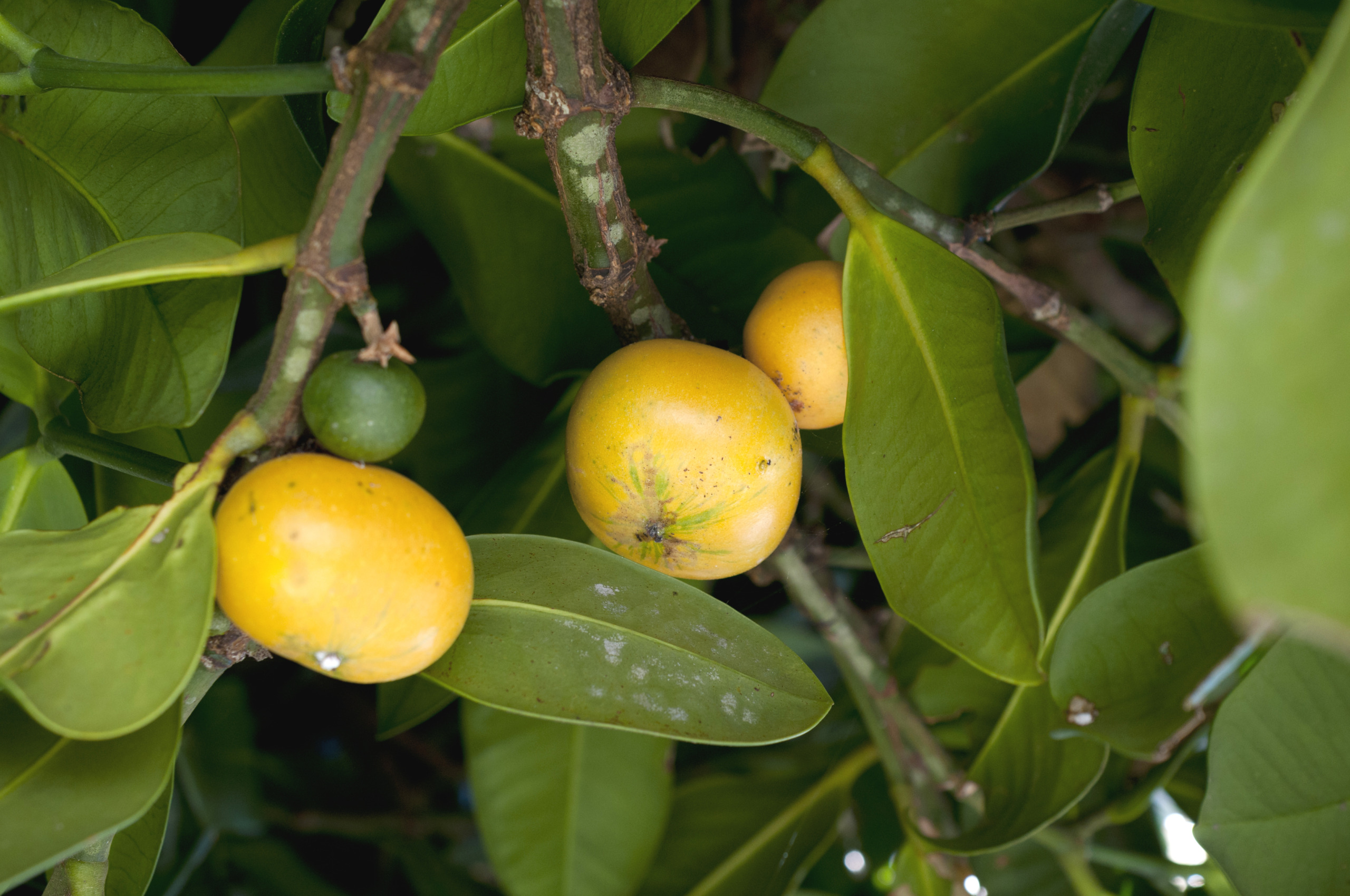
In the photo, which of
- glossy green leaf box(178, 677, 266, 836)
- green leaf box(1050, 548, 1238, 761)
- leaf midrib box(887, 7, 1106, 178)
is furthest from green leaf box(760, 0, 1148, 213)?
glossy green leaf box(178, 677, 266, 836)

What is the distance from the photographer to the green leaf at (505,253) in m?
0.76

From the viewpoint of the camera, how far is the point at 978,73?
2.34ft

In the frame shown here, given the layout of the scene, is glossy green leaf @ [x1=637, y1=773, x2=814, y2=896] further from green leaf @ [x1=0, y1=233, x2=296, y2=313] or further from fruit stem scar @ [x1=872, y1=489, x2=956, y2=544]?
green leaf @ [x1=0, y1=233, x2=296, y2=313]

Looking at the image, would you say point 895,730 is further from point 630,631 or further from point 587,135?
point 587,135

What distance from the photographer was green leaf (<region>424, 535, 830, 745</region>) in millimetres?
477

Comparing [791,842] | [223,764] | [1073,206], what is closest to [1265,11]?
[1073,206]

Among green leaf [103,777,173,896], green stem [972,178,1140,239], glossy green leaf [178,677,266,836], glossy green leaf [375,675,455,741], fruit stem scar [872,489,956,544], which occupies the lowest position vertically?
glossy green leaf [178,677,266,836]

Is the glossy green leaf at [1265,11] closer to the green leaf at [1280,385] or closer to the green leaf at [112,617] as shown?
the green leaf at [1280,385]

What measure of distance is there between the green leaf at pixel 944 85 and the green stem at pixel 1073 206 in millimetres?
48

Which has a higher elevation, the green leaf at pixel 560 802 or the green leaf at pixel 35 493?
the green leaf at pixel 35 493

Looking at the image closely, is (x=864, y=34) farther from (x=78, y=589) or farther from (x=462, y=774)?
(x=462, y=774)

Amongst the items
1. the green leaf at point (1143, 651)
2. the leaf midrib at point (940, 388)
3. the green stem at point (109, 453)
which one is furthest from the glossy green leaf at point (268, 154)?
the green leaf at point (1143, 651)

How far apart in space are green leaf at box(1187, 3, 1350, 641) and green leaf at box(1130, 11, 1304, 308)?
37cm

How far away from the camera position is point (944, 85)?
0.71 metres
